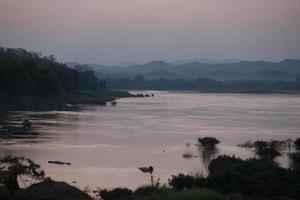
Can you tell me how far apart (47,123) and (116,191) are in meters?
37.8

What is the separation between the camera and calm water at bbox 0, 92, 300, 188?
29.5 metres

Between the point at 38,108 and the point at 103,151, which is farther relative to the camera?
the point at 38,108

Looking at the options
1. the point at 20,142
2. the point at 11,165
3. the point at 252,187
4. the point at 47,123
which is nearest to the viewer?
the point at 11,165

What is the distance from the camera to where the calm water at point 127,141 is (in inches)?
1161

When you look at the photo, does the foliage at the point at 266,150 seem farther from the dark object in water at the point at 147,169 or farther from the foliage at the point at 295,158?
the dark object in water at the point at 147,169

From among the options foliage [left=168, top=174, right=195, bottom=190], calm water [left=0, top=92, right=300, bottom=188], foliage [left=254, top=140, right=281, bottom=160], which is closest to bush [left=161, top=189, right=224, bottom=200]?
foliage [left=168, top=174, right=195, bottom=190]

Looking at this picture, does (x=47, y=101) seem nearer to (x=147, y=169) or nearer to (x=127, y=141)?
(x=127, y=141)

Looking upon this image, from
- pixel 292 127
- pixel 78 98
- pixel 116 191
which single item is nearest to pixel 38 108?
pixel 78 98

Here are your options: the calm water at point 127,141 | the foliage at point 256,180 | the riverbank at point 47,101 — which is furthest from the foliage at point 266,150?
the riverbank at point 47,101

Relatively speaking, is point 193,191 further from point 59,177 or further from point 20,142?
point 20,142

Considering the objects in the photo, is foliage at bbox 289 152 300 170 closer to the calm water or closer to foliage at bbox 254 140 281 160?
the calm water

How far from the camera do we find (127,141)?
145 ft

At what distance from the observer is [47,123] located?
2250 inches

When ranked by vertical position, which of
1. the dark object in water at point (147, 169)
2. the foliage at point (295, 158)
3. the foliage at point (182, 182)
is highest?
the foliage at point (182, 182)
